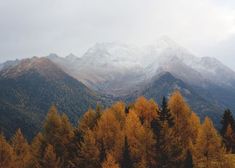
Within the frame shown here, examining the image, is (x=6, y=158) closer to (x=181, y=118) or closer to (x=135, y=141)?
(x=135, y=141)

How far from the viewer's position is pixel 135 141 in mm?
62312

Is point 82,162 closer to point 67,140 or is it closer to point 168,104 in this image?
point 67,140

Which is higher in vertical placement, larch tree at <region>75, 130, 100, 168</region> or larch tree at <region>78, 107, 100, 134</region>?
larch tree at <region>78, 107, 100, 134</region>

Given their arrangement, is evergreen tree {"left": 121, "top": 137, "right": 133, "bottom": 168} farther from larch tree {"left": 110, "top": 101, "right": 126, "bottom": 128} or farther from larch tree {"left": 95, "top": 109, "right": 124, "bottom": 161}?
larch tree {"left": 110, "top": 101, "right": 126, "bottom": 128}

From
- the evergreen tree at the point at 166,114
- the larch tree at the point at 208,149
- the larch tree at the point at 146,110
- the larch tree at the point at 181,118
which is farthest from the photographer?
the larch tree at the point at 146,110

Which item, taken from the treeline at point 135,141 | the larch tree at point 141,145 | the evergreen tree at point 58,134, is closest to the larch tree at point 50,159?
the treeline at point 135,141

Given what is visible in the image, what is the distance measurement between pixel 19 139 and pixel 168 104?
1714 inches

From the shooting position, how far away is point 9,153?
79750 millimetres

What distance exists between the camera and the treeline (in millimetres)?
59750

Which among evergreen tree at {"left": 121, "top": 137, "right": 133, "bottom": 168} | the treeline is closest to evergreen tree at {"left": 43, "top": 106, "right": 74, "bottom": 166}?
the treeline

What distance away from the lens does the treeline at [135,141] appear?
59.8 m

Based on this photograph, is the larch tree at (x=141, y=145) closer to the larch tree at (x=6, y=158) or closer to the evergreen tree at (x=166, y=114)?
the evergreen tree at (x=166, y=114)

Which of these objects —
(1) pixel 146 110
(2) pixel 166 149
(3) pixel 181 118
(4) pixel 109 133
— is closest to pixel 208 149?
(2) pixel 166 149

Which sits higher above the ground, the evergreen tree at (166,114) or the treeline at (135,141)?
the evergreen tree at (166,114)
